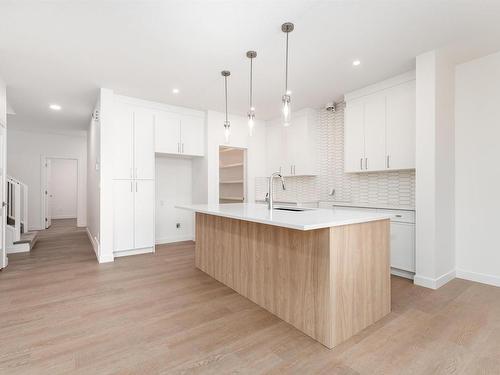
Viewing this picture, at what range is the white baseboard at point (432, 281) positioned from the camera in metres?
2.87

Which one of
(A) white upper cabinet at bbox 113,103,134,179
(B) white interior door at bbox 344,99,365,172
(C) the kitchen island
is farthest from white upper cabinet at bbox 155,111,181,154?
(B) white interior door at bbox 344,99,365,172

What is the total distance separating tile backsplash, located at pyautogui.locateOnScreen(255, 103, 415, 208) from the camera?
375 centimetres

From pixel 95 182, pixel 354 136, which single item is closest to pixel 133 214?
pixel 95 182

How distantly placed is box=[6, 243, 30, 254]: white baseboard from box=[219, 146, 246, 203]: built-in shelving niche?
375 cm

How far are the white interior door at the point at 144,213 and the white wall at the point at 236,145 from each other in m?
1.02

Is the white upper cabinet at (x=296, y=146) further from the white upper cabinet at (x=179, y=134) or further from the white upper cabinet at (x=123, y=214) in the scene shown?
the white upper cabinet at (x=123, y=214)

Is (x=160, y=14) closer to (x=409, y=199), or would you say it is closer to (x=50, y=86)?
(x=50, y=86)

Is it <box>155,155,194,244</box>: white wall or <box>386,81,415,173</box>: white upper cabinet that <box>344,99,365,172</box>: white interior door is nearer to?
<box>386,81,415,173</box>: white upper cabinet

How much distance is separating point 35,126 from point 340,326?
26.1 ft

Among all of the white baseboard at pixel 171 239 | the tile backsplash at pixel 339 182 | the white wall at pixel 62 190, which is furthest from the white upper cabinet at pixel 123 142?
the white wall at pixel 62 190

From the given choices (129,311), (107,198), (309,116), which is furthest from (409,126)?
(107,198)

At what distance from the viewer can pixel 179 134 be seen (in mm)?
4828

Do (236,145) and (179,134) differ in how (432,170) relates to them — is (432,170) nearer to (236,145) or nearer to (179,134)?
(236,145)

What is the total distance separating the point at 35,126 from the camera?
6.54 metres
